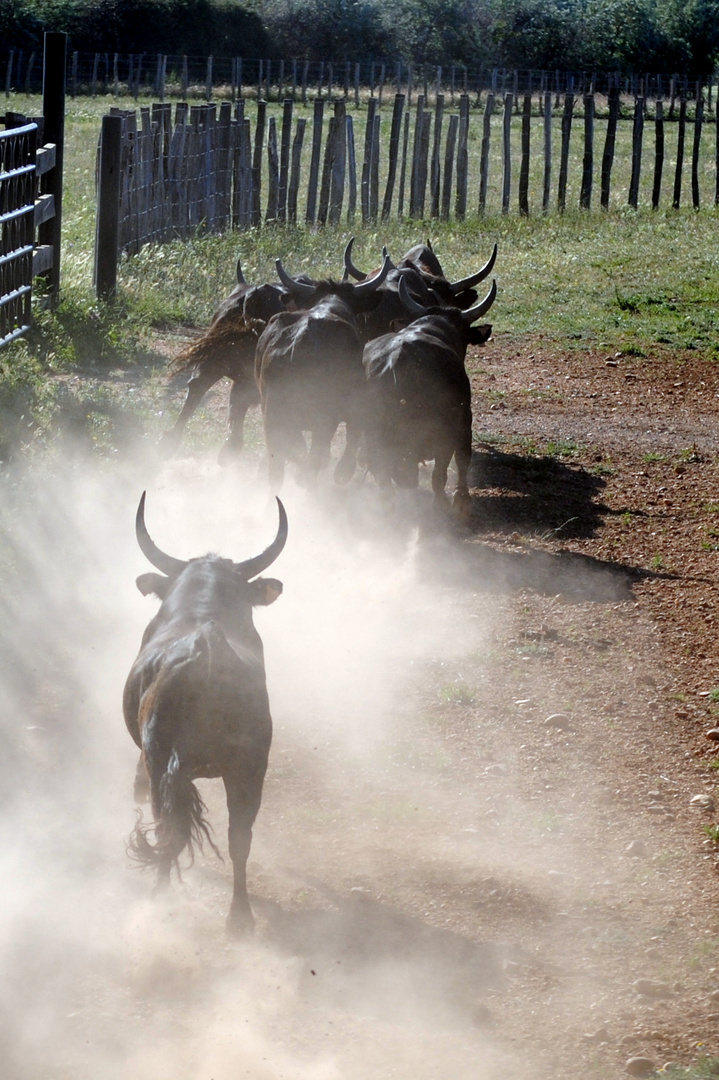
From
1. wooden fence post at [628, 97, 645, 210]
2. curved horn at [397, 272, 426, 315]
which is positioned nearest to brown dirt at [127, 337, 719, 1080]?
curved horn at [397, 272, 426, 315]

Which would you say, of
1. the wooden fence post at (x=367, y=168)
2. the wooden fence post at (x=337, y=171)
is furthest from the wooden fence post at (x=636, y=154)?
the wooden fence post at (x=337, y=171)

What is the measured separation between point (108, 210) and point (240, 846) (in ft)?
35.0

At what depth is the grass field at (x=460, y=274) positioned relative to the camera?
1238cm

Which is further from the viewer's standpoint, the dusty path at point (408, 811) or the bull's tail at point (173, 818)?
the bull's tail at point (173, 818)

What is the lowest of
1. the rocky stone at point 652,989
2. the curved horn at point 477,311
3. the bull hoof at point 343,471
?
the rocky stone at point 652,989

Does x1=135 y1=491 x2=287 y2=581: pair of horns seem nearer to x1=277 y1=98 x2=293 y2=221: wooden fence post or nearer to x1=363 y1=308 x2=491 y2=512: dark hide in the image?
x1=363 y1=308 x2=491 y2=512: dark hide

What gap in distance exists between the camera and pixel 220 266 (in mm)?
16281

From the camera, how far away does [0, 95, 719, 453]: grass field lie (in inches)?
488

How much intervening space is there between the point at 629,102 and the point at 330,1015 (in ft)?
159

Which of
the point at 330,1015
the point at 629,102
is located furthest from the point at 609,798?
the point at 629,102

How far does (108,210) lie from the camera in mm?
14023

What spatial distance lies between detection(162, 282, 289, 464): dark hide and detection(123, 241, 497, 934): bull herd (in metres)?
0.01

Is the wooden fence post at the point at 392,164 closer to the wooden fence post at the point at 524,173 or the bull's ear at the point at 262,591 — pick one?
the wooden fence post at the point at 524,173

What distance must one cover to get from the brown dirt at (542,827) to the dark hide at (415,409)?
56cm
